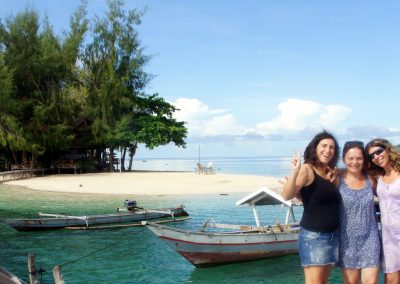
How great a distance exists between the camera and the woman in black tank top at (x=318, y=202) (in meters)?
5.04

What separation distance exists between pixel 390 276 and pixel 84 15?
163ft

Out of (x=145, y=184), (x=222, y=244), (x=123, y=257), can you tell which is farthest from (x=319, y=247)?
(x=145, y=184)

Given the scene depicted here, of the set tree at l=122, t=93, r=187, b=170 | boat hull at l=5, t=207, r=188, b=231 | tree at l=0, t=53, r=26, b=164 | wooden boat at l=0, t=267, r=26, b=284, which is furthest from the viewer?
tree at l=122, t=93, r=187, b=170

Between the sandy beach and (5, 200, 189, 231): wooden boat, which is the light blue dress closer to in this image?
(5, 200, 189, 231): wooden boat

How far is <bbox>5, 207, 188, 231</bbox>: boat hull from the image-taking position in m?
18.8

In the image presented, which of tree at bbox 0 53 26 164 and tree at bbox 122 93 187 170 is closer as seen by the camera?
tree at bbox 0 53 26 164

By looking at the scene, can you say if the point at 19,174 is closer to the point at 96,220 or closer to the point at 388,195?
the point at 96,220

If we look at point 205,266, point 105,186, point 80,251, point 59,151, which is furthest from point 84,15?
point 205,266

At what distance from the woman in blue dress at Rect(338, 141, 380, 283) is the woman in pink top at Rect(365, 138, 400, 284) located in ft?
0.40

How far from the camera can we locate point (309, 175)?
5051 millimetres

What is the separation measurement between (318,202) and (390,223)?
0.96 m

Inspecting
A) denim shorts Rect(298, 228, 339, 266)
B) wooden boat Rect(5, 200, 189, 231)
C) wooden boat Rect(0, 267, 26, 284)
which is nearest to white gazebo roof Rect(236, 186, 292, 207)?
wooden boat Rect(0, 267, 26, 284)

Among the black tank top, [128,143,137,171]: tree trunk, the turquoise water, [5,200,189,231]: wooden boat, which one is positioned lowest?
the turquoise water

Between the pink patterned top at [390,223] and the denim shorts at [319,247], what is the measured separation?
603 millimetres
